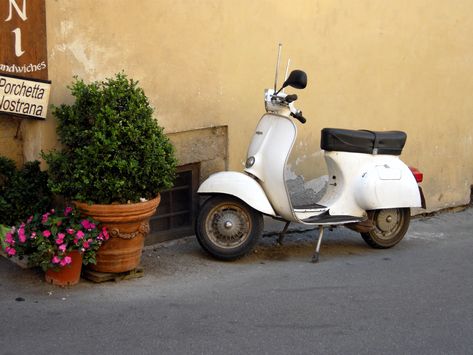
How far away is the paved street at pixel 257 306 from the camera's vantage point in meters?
5.02

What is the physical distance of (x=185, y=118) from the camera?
6.82m

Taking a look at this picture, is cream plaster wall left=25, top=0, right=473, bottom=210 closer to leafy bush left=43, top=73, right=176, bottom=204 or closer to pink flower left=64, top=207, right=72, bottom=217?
leafy bush left=43, top=73, right=176, bottom=204

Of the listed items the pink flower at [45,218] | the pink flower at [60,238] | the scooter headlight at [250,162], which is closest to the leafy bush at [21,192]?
the pink flower at [45,218]

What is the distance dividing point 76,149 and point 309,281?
2.01 meters

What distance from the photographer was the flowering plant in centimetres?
556

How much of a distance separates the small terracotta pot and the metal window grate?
1.19 metres

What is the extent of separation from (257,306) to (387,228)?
1.98 meters

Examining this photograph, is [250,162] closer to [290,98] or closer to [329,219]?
[290,98]

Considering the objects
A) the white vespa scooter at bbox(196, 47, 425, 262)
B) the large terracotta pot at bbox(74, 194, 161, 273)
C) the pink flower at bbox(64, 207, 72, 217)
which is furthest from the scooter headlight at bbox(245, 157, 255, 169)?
the pink flower at bbox(64, 207, 72, 217)

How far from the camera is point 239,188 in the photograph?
6406mm

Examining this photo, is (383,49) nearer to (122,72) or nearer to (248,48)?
(248,48)

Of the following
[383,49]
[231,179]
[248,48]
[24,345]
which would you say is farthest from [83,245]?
[383,49]

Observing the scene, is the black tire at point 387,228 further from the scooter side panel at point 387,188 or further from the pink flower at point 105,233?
the pink flower at point 105,233

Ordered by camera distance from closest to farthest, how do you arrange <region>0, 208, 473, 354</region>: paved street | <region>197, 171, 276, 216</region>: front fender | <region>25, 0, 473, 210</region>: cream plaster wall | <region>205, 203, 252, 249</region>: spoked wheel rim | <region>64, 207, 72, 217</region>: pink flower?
<region>0, 208, 473, 354</region>: paved street → <region>64, 207, 72, 217</region>: pink flower → <region>25, 0, 473, 210</region>: cream plaster wall → <region>197, 171, 276, 216</region>: front fender → <region>205, 203, 252, 249</region>: spoked wheel rim
